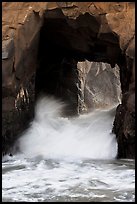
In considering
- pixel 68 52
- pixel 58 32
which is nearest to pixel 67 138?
pixel 58 32

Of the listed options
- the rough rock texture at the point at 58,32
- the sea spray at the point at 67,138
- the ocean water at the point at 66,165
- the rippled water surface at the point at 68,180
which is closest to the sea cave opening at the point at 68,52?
the rough rock texture at the point at 58,32

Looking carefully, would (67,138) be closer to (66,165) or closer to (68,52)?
(66,165)

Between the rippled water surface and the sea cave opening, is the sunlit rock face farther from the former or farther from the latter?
the rippled water surface

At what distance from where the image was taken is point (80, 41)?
10.8 meters

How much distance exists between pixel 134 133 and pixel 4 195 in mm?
3716

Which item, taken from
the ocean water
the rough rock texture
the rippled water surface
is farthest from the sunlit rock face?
the rippled water surface

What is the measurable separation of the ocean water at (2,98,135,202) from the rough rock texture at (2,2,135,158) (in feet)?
1.42

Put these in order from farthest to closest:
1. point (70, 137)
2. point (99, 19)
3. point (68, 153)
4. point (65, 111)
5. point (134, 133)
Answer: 1. point (65, 111)
2. point (70, 137)
3. point (99, 19)
4. point (68, 153)
5. point (134, 133)

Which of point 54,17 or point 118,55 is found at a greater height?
point 54,17

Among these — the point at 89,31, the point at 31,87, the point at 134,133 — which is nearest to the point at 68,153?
the point at 134,133

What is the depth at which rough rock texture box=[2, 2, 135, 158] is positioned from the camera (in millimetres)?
8609

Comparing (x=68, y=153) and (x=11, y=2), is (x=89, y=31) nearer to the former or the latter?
(x=11, y=2)

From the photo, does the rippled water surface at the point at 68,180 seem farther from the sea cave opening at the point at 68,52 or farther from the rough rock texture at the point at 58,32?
the sea cave opening at the point at 68,52

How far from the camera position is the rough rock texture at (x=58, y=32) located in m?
8.61
